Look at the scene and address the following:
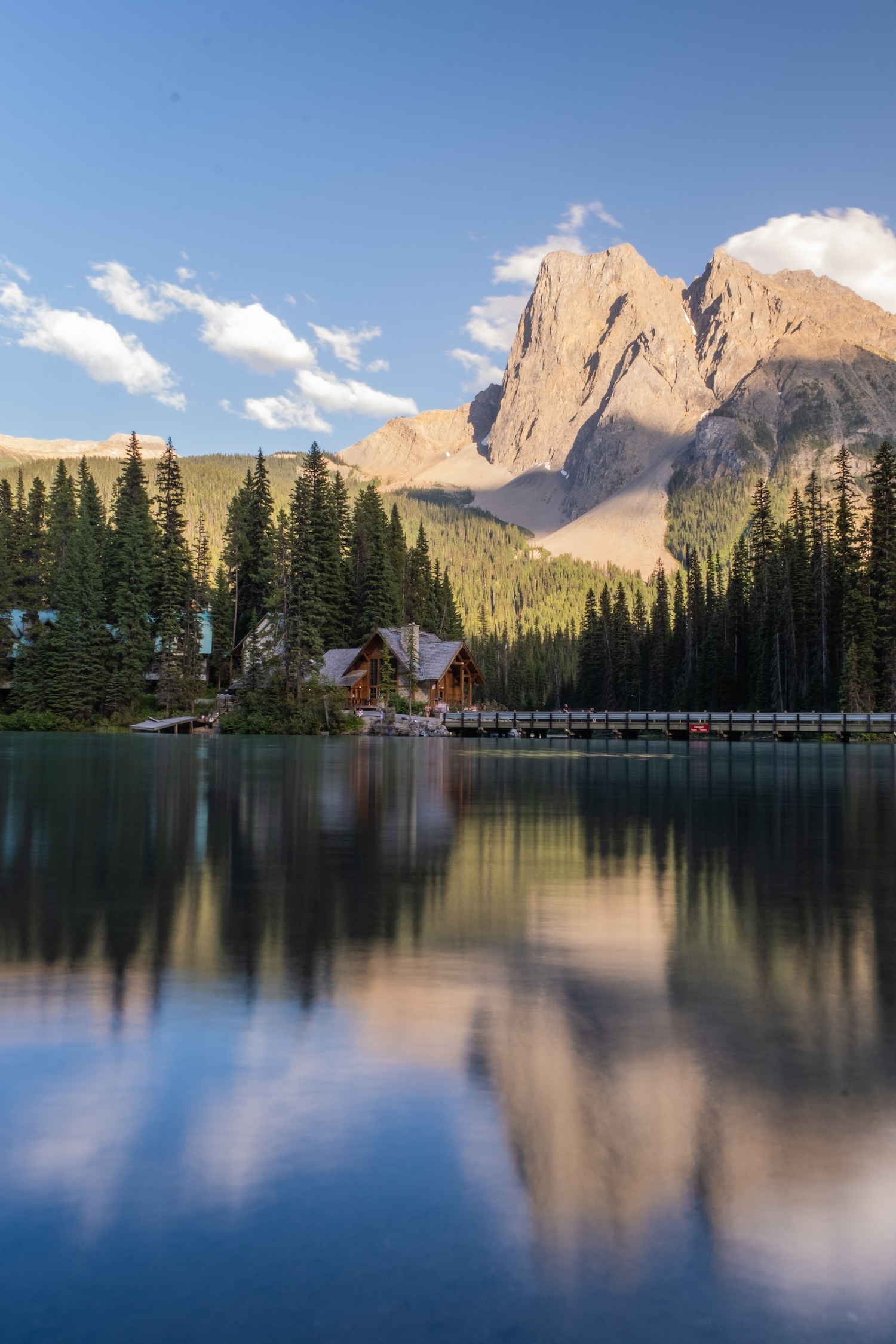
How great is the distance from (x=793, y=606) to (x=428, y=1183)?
9075cm

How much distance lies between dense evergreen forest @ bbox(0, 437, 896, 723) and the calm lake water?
6478 centimetres

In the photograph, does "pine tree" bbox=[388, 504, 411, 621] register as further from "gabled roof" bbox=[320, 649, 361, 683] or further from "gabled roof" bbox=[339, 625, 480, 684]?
"gabled roof" bbox=[320, 649, 361, 683]

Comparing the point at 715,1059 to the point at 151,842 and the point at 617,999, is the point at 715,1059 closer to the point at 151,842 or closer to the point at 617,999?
the point at 617,999

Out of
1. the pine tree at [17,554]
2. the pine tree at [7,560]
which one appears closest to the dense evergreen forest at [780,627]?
the pine tree at [17,554]

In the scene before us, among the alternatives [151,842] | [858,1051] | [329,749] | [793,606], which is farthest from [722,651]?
[858,1051]

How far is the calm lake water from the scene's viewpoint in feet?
11.3

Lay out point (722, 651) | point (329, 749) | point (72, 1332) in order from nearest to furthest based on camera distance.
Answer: point (72, 1332)
point (329, 749)
point (722, 651)

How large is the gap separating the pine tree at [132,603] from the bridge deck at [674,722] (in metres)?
24.3

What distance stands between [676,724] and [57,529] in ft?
203

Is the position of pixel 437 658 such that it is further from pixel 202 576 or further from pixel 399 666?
pixel 202 576

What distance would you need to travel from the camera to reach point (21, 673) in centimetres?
7681

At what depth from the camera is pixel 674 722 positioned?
77688mm

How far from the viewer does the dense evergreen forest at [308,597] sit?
76000 mm

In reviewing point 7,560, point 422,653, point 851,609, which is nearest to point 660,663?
point 422,653
